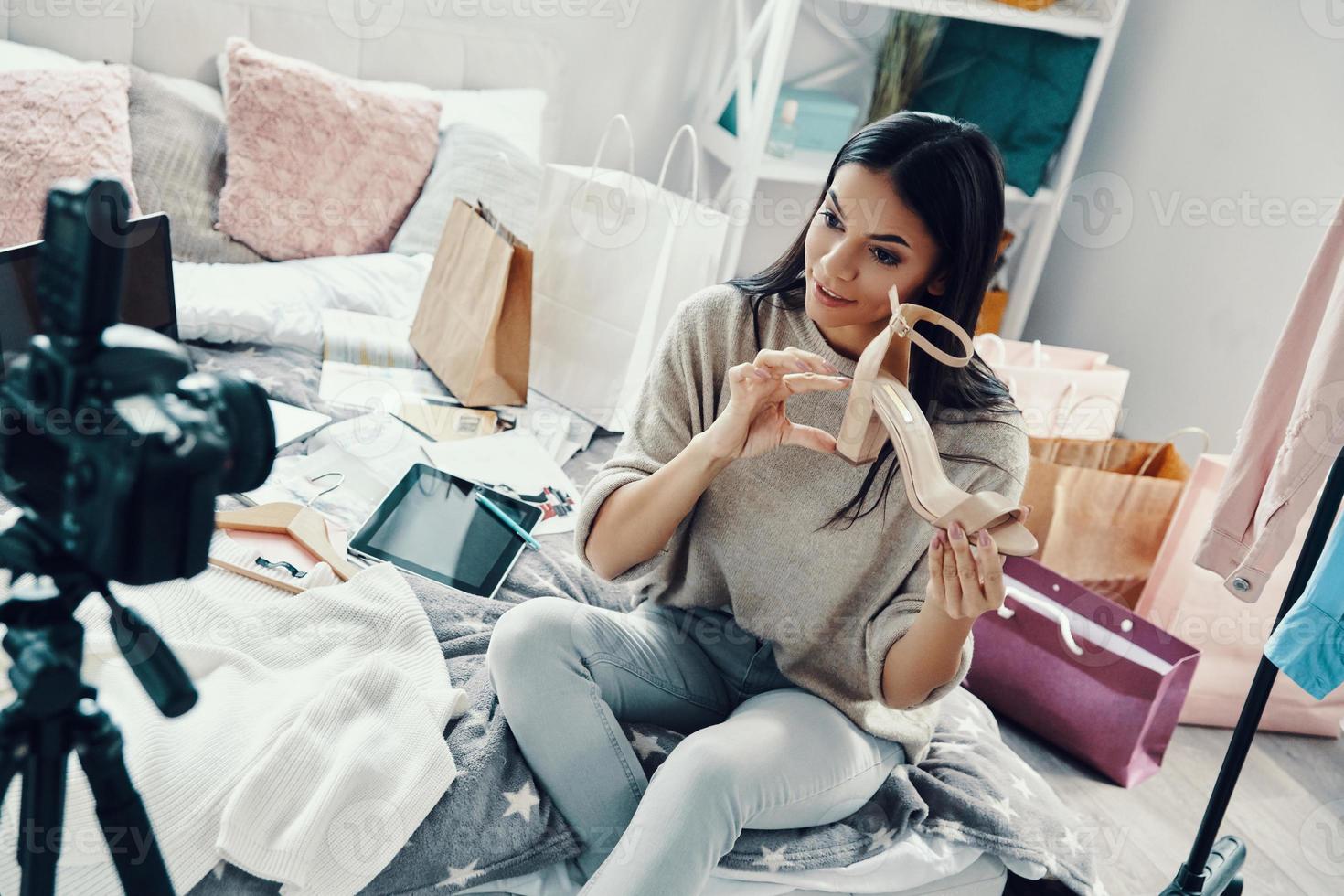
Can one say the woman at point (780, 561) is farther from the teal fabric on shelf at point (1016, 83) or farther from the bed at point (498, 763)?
the teal fabric on shelf at point (1016, 83)

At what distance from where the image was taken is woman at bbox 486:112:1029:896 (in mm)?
1107

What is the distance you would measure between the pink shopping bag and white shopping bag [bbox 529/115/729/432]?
38.7 inches

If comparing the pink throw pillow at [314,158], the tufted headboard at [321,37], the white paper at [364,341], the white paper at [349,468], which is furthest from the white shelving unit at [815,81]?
the white paper at [349,468]

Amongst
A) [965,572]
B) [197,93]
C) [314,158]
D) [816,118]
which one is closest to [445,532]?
[965,572]

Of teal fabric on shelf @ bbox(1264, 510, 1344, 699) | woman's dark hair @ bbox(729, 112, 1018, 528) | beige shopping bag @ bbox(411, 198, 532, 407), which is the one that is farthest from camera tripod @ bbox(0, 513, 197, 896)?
beige shopping bag @ bbox(411, 198, 532, 407)

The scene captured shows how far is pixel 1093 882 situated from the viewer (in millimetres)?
1337

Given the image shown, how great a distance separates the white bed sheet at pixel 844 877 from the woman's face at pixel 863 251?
23.1 inches

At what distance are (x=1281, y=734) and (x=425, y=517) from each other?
1609 millimetres

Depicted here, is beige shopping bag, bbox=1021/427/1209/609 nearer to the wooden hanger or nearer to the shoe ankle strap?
the shoe ankle strap

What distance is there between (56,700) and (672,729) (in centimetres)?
83

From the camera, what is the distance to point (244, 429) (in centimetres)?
53

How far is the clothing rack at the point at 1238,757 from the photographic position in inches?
49.8

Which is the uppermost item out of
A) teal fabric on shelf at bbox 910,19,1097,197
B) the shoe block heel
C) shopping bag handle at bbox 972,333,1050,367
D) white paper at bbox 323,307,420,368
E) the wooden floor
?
teal fabric on shelf at bbox 910,19,1097,197

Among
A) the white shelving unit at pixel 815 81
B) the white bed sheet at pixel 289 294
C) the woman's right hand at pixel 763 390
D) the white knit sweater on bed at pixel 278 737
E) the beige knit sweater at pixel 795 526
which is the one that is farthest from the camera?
the white shelving unit at pixel 815 81
